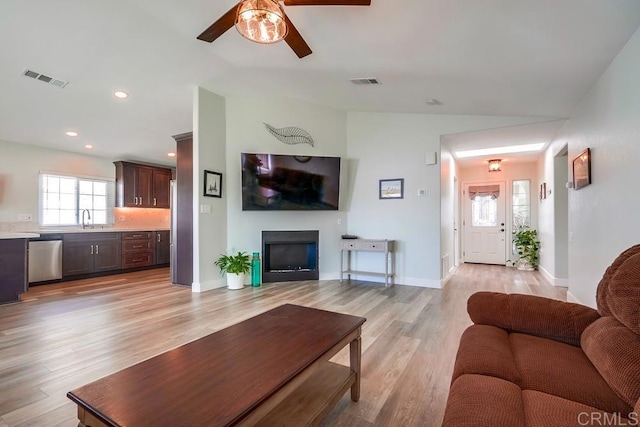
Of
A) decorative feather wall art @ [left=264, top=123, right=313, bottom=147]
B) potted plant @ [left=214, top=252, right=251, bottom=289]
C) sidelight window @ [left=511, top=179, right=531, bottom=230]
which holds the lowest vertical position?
potted plant @ [left=214, top=252, right=251, bottom=289]

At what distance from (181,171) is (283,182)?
1.66m

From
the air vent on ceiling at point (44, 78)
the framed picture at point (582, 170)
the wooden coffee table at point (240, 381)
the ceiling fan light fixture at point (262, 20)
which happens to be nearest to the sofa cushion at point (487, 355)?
the wooden coffee table at point (240, 381)

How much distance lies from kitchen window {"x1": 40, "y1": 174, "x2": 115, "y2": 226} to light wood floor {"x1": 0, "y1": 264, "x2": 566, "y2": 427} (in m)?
1.77

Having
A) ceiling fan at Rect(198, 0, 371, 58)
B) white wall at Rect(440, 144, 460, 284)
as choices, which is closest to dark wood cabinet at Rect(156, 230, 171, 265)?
ceiling fan at Rect(198, 0, 371, 58)

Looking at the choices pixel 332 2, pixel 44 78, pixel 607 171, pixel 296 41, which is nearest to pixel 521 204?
pixel 607 171

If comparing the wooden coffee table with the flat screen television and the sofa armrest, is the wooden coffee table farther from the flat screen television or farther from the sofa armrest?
the flat screen television

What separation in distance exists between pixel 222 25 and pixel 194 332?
2.69 meters

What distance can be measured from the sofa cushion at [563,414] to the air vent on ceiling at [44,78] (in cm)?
517

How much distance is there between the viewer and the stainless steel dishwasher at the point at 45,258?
503 centimetres

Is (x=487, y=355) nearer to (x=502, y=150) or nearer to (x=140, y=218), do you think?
(x=502, y=150)

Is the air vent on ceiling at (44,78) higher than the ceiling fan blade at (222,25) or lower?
higher

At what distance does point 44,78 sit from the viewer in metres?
3.65

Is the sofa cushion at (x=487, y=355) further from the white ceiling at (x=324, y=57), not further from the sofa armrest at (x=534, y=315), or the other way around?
the white ceiling at (x=324, y=57)

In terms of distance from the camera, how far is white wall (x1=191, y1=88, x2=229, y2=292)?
444cm
